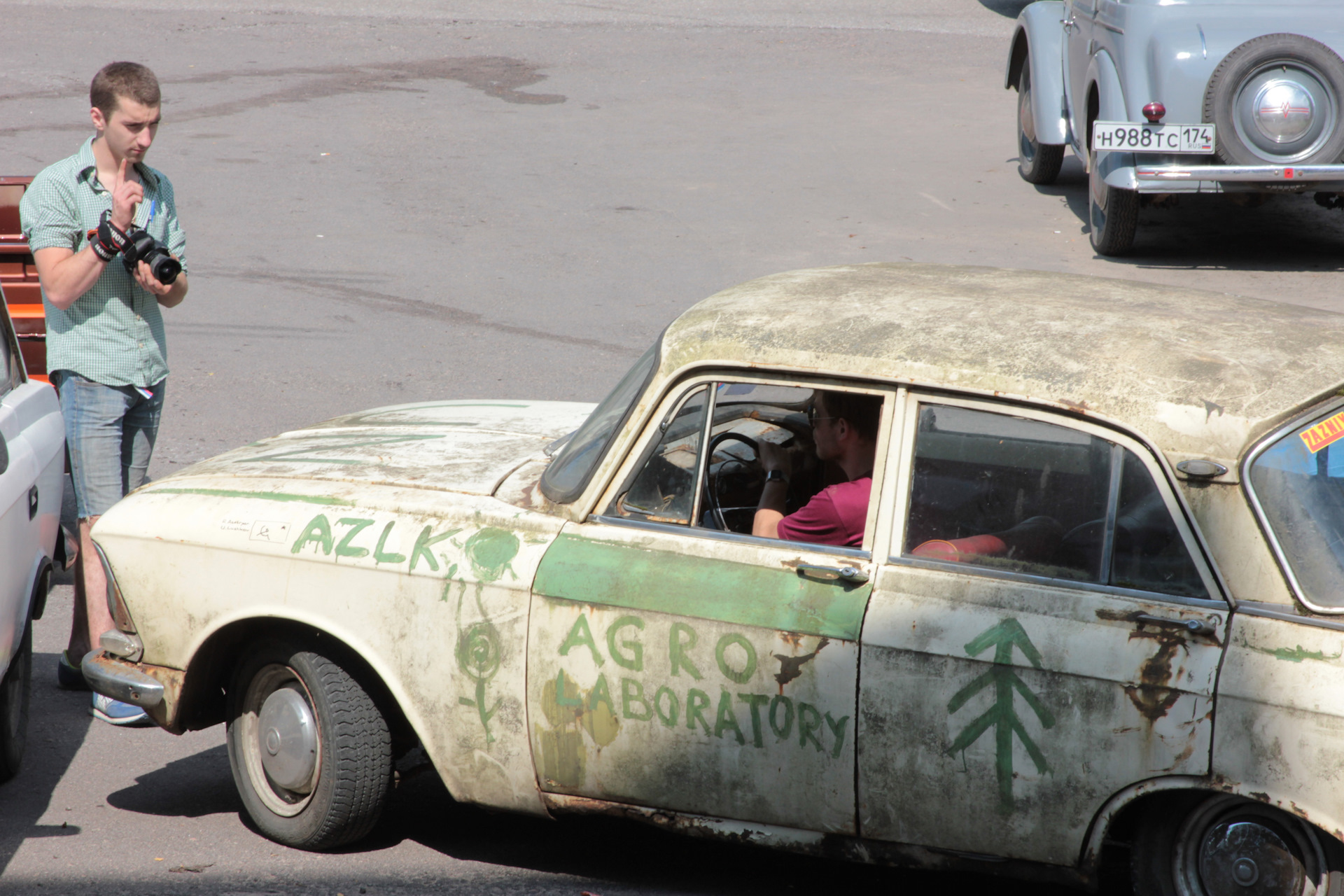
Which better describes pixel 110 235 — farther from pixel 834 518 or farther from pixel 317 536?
pixel 834 518

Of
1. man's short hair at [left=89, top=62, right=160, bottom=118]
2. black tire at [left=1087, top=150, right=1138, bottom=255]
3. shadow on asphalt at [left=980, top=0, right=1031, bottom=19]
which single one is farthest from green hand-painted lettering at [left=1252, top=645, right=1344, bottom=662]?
shadow on asphalt at [left=980, top=0, right=1031, bottom=19]

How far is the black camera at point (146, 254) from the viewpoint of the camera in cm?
461

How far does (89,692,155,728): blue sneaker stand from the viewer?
184 inches

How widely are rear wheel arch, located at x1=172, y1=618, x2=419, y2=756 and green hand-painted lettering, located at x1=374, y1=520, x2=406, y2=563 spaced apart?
26 cm

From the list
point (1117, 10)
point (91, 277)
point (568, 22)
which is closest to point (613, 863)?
point (91, 277)

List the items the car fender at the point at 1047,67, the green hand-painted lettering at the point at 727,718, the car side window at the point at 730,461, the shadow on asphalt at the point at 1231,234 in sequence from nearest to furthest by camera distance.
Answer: the green hand-painted lettering at the point at 727,718, the car side window at the point at 730,461, the shadow on asphalt at the point at 1231,234, the car fender at the point at 1047,67

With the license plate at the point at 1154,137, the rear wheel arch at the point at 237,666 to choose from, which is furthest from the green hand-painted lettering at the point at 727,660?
the license plate at the point at 1154,137

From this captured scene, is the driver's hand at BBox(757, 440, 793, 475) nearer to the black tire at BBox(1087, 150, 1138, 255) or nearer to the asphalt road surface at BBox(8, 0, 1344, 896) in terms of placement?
the asphalt road surface at BBox(8, 0, 1344, 896)

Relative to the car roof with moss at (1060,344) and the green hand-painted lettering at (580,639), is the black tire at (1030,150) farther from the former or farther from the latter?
the green hand-painted lettering at (580,639)

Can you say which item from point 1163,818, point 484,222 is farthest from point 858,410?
point 484,222

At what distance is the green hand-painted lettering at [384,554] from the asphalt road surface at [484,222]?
0.90 metres

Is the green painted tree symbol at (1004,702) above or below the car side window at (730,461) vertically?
below

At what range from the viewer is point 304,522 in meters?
3.71

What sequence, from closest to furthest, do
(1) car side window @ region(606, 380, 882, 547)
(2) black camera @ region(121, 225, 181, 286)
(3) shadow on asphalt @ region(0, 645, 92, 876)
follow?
(1) car side window @ region(606, 380, 882, 547) → (3) shadow on asphalt @ region(0, 645, 92, 876) → (2) black camera @ region(121, 225, 181, 286)
